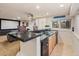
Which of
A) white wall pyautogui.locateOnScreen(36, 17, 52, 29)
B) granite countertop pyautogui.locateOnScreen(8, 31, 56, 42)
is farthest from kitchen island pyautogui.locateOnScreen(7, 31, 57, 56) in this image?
white wall pyautogui.locateOnScreen(36, 17, 52, 29)

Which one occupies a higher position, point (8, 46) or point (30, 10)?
point (30, 10)

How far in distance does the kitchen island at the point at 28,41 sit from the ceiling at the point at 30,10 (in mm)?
203

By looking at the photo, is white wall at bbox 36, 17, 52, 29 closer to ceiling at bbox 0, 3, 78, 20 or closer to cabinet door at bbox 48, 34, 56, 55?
ceiling at bbox 0, 3, 78, 20

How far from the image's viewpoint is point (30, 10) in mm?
1207

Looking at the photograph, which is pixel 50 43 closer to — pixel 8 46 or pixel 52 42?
pixel 52 42

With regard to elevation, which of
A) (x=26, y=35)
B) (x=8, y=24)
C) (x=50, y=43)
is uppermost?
(x=8, y=24)

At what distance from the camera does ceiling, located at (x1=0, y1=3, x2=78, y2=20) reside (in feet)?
3.58

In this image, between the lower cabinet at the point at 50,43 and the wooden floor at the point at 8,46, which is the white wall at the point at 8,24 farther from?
the lower cabinet at the point at 50,43

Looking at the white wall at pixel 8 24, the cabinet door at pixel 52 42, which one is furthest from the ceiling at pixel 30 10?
the cabinet door at pixel 52 42

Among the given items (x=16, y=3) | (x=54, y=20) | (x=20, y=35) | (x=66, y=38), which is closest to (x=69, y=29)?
(x=66, y=38)

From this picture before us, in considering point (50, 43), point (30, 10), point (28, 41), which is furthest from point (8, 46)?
point (50, 43)

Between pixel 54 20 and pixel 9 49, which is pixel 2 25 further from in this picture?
pixel 54 20

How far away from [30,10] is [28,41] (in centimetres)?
36

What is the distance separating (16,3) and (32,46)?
525 mm
